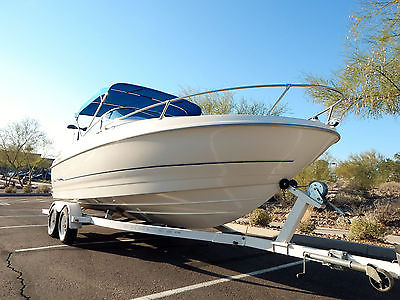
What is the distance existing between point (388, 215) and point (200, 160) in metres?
6.39

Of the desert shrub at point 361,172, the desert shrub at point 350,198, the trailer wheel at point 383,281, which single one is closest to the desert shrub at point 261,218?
the desert shrub at point 350,198

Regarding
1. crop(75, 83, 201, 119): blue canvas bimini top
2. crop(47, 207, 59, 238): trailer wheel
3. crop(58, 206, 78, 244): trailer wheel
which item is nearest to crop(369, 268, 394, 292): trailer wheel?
crop(75, 83, 201, 119): blue canvas bimini top

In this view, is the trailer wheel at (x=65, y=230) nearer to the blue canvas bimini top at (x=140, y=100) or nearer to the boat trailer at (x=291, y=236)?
the boat trailer at (x=291, y=236)

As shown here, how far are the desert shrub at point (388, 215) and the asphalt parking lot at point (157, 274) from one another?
4.18 m

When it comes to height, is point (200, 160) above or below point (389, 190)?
below

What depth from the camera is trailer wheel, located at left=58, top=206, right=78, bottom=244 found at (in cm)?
502

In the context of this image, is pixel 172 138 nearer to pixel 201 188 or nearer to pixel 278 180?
pixel 201 188

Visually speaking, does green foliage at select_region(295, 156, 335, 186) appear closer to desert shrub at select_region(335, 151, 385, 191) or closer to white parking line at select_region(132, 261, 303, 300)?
desert shrub at select_region(335, 151, 385, 191)

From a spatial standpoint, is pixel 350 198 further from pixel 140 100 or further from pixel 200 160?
pixel 200 160

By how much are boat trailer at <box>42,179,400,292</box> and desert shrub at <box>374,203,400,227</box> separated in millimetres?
4703

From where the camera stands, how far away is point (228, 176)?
3689mm

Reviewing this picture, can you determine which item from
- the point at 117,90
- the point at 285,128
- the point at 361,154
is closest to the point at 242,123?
the point at 285,128

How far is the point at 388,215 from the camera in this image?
7.62 meters

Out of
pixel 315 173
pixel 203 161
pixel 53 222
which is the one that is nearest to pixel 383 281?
pixel 203 161
